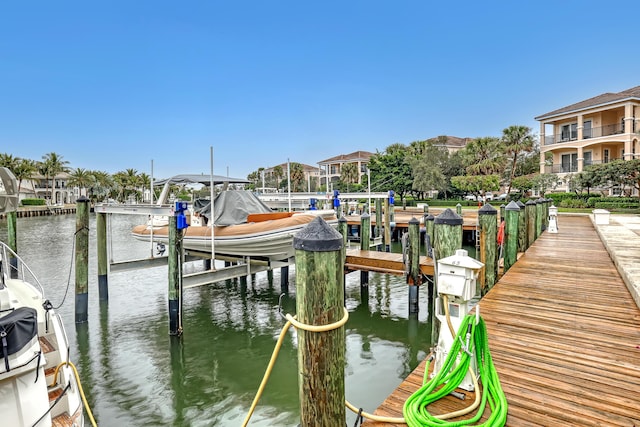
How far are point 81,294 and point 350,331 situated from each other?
6.17 m

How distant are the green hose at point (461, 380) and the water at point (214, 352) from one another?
2.71 metres

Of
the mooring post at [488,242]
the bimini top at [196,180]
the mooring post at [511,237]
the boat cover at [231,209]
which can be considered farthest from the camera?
the bimini top at [196,180]

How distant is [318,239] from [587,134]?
3849 centimetres

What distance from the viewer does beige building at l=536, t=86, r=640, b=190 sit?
29.3 meters

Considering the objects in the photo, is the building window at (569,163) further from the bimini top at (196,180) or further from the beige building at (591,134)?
the bimini top at (196,180)

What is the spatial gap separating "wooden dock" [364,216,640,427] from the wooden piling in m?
5.66

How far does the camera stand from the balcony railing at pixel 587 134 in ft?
102

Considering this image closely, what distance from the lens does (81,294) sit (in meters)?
8.77

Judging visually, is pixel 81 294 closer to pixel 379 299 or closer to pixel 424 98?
pixel 379 299

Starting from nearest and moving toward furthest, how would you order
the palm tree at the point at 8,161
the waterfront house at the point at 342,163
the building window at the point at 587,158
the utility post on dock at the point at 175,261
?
the utility post on dock at the point at 175,261 < the building window at the point at 587,158 < the palm tree at the point at 8,161 < the waterfront house at the point at 342,163

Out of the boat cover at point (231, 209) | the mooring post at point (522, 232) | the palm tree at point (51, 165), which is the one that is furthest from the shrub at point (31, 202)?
the mooring post at point (522, 232)

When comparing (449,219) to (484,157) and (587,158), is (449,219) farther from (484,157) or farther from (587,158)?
(484,157)

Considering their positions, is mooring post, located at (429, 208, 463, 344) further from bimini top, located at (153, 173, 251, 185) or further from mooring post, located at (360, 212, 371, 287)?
bimini top, located at (153, 173, 251, 185)

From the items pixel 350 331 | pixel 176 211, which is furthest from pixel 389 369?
pixel 176 211
